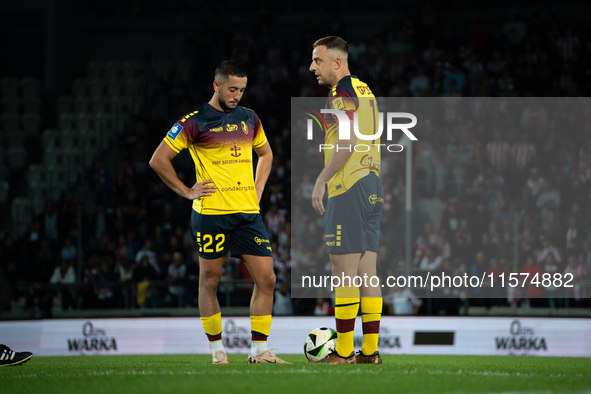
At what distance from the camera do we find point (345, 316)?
20.1 feet

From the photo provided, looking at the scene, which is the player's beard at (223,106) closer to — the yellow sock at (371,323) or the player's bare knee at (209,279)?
the player's bare knee at (209,279)

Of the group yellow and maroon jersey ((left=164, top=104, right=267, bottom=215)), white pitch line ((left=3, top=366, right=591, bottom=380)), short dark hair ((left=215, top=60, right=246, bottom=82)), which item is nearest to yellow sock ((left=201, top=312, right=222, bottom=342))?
white pitch line ((left=3, top=366, right=591, bottom=380))

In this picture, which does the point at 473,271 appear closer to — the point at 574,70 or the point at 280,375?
the point at 574,70

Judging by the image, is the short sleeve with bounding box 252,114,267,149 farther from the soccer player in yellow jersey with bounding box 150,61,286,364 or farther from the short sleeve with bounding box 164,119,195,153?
the short sleeve with bounding box 164,119,195,153

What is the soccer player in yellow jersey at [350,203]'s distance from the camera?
20.2ft

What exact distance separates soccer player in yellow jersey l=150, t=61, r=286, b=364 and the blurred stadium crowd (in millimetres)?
6473

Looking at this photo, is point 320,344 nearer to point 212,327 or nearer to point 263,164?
point 212,327

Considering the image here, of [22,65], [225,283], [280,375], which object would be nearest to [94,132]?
[22,65]

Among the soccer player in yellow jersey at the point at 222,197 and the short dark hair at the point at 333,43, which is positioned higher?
the short dark hair at the point at 333,43

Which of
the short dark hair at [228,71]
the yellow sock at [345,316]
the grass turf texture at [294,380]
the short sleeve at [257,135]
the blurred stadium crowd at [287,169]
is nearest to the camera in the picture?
the grass turf texture at [294,380]

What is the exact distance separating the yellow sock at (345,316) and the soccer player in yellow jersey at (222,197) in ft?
1.92

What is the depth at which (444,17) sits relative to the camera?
18016 mm

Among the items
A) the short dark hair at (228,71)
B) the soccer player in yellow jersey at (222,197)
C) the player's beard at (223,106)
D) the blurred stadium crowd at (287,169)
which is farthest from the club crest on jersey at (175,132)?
the blurred stadium crowd at (287,169)

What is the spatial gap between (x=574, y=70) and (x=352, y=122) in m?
11.4
